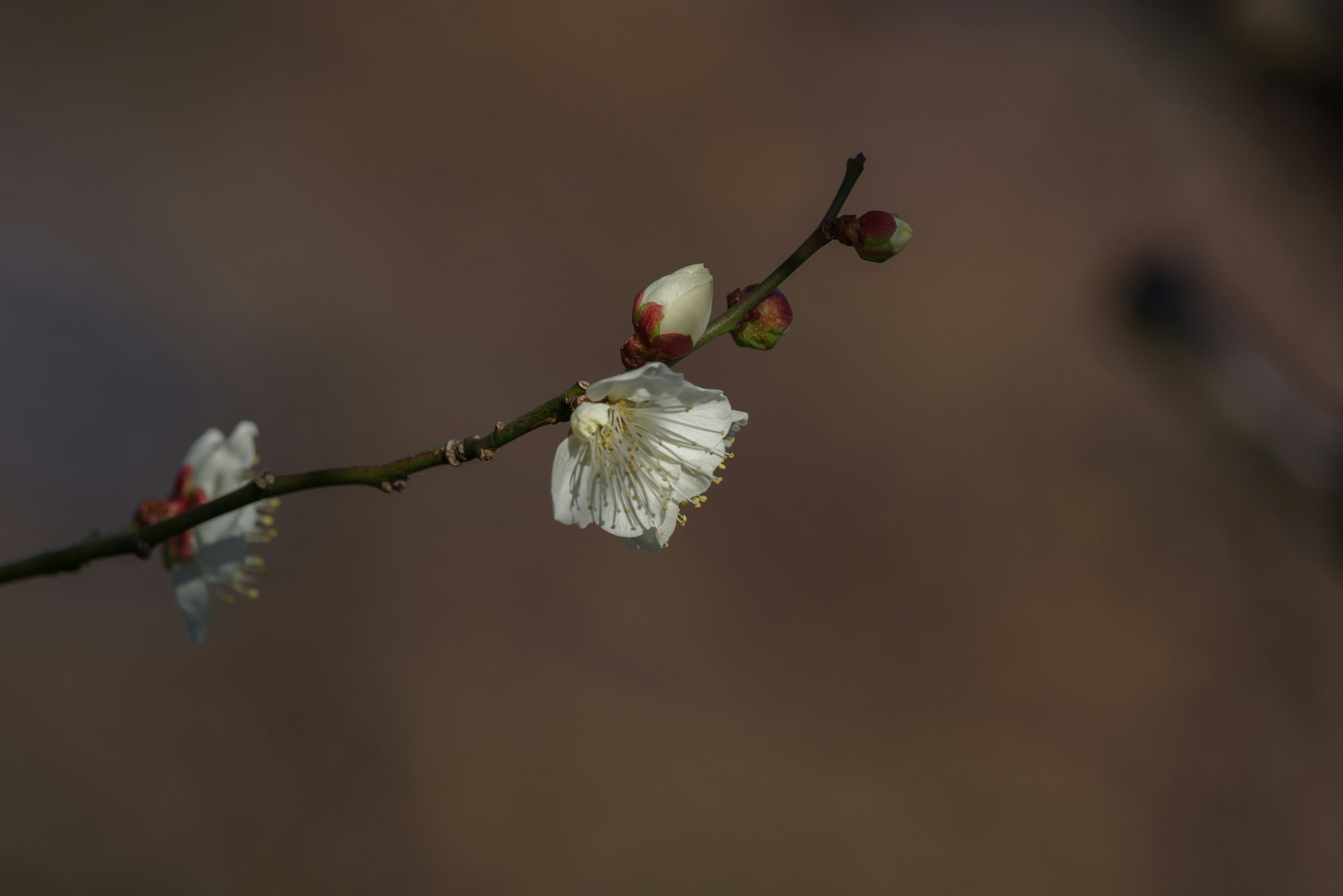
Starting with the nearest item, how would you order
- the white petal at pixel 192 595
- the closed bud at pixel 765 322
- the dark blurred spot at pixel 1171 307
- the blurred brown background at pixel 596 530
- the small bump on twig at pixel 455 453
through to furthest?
the small bump on twig at pixel 455 453, the closed bud at pixel 765 322, the white petal at pixel 192 595, the blurred brown background at pixel 596 530, the dark blurred spot at pixel 1171 307

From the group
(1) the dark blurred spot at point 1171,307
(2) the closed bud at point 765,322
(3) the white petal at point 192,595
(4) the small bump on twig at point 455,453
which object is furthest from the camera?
(1) the dark blurred spot at point 1171,307

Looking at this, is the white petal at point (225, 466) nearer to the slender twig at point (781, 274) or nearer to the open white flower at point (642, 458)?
the open white flower at point (642, 458)

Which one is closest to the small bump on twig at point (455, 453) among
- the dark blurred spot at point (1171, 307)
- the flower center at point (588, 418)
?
the flower center at point (588, 418)

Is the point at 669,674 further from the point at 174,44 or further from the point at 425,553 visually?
the point at 174,44

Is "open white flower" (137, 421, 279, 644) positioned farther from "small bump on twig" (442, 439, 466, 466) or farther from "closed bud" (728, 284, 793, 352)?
"closed bud" (728, 284, 793, 352)

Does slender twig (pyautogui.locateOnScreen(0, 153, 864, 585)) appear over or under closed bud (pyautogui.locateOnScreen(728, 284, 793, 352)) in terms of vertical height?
under

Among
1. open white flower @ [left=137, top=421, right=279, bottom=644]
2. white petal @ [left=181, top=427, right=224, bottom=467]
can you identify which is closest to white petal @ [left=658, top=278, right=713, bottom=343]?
open white flower @ [left=137, top=421, right=279, bottom=644]
